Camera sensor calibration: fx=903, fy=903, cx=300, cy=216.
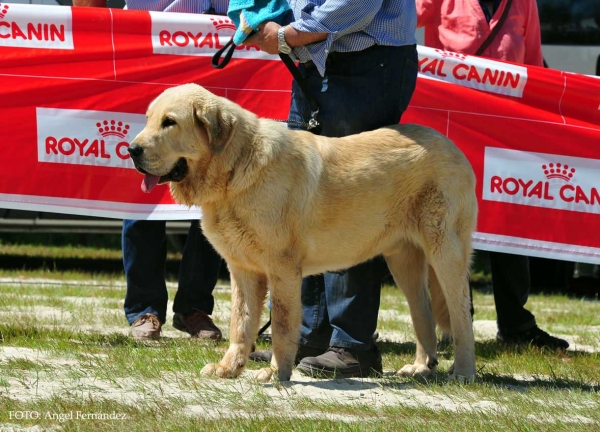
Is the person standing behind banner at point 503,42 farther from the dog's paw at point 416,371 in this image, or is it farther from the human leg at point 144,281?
the human leg at point 144,281

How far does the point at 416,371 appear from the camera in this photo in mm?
4863

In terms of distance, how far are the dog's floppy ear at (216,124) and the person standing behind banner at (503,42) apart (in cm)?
257

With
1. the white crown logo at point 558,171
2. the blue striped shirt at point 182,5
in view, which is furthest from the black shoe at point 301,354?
the blue striped shirt at point 182,5

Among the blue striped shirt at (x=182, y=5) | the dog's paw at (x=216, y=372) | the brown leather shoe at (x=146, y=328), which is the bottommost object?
the brown leather shoe at (x=146, y=328)

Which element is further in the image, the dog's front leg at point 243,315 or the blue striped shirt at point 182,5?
the blue striped shirt at point 182,5

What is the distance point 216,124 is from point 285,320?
0.99 meters

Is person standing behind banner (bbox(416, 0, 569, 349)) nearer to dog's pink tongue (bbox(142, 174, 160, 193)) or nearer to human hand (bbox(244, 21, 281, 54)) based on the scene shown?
human hand (bbox(244, 21, 281, 54))

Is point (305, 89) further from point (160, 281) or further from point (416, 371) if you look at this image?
point (160, 281)

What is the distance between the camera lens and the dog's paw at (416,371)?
4.84 m

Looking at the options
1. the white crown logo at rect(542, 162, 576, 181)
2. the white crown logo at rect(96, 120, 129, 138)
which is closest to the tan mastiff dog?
the white crown logo at rect(542, 162, 576, 181)

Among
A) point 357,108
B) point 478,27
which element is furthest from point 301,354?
point 478,27

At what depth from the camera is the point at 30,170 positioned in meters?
6.25

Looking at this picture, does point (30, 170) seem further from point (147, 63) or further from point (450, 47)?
point (450, 47)

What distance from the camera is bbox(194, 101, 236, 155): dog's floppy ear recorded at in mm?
4203
